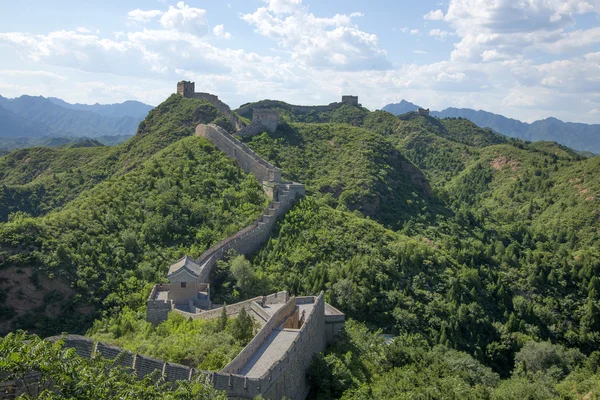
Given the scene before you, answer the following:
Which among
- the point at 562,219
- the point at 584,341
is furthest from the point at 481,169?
Result: the point at 584,341

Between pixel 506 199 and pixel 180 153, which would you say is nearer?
pixel 180 153

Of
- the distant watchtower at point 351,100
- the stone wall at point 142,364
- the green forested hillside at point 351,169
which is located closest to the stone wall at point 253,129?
the green forested hillside at point 351,169

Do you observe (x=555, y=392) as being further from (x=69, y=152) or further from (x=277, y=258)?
(x=69, y=152)

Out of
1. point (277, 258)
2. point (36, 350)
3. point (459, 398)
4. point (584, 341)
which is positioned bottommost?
point (584, 341)

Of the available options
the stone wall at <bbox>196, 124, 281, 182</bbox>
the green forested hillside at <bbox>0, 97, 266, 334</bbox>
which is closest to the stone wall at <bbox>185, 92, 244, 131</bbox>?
the stone wall at <bbox>196, 124, 281, 182</bbox>

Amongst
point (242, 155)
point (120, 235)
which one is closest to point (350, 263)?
point (120, 235)

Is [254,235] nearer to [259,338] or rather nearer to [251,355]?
[259,338]

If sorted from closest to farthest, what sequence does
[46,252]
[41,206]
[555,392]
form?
[555,392] → [46,252] → [41,206]
